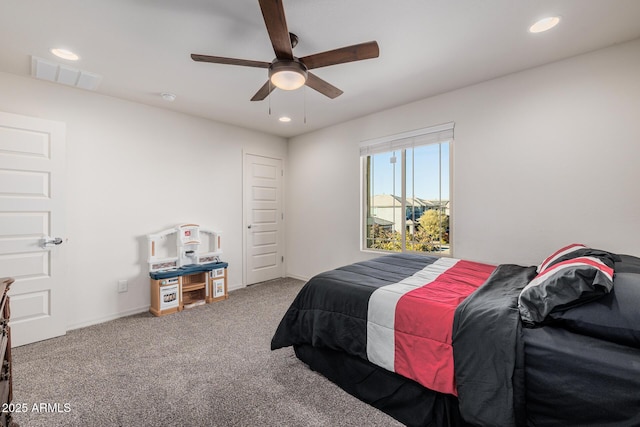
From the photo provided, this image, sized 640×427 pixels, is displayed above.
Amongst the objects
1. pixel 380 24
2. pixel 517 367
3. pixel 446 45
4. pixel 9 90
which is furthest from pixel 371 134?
pixel 9 90

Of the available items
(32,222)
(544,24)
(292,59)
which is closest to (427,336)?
(292,59)

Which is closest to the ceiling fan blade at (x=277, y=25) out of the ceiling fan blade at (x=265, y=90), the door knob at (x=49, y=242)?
the ceiling fan blade at (x=265, y=90)

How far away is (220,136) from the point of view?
424 centimetres

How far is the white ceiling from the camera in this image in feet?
6.10

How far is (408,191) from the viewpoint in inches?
143

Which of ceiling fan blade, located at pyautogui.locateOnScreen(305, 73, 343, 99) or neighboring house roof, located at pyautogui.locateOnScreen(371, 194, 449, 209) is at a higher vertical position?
ceiling fan blade, located at pyautogui.locateOnScreen(305, 73, 343, 99)

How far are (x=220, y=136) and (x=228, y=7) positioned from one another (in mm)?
2565

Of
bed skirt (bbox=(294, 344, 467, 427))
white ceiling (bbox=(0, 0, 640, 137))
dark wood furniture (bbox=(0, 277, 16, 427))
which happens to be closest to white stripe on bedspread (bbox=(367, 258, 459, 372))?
bed skirt (bbox=(294, 344, 467, 427))

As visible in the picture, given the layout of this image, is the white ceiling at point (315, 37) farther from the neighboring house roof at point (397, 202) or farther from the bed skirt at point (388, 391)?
the bed skirt at point (388, 391)

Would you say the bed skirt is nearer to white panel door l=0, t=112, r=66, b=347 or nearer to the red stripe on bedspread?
the red stripe on bedspread

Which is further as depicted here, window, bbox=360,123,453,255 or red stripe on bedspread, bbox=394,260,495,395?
window, bbox=360,123,453,255

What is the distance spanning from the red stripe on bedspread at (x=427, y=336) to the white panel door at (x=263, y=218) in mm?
3373

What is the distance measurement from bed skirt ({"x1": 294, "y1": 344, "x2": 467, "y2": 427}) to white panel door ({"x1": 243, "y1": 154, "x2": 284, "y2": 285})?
109 inches

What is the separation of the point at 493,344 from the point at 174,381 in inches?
83.6
